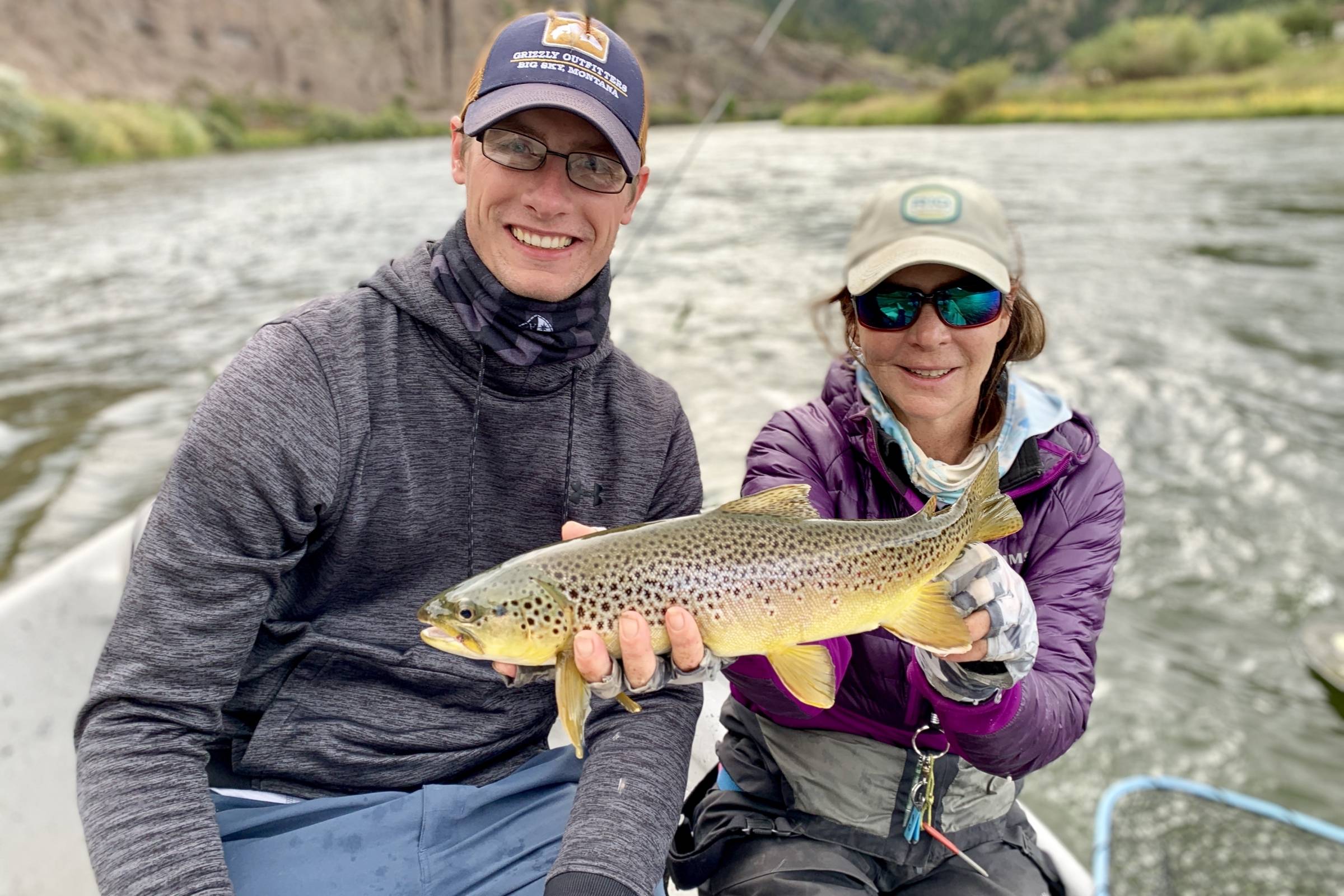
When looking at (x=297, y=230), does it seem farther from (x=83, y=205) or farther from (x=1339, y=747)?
(x=1339, y=747)

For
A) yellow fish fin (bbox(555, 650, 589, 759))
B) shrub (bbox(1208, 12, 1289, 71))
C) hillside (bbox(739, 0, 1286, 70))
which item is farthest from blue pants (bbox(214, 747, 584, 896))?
hillside (bbox(739, 0, 1286, 70))

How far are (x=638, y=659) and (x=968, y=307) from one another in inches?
47.8

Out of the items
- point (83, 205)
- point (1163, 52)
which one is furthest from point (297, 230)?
point (1163, 52)

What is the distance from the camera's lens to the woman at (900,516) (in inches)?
82.9

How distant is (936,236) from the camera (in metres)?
2.19

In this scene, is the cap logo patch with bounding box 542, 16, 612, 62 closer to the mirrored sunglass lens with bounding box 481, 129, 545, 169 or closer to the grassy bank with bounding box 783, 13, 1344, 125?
the mirrored sunglass lens with bounding box 481, 129, 545, 169

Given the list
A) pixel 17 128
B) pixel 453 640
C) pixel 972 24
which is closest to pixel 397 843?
pixel 453 640

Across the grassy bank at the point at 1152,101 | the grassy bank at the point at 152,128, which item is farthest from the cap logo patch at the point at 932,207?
the grassy bank at the point at 1152,101

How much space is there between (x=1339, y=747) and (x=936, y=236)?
429cm

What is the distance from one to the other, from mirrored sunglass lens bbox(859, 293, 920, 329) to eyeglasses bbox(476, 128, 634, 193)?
0.73 m

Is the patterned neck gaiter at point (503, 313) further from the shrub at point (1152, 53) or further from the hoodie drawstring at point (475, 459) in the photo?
the shrub at point (1152, 53)

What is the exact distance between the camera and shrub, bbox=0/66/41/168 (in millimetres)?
36875

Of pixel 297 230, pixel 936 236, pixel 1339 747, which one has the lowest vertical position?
pixel 1339 747

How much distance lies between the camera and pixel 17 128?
3700 cm
